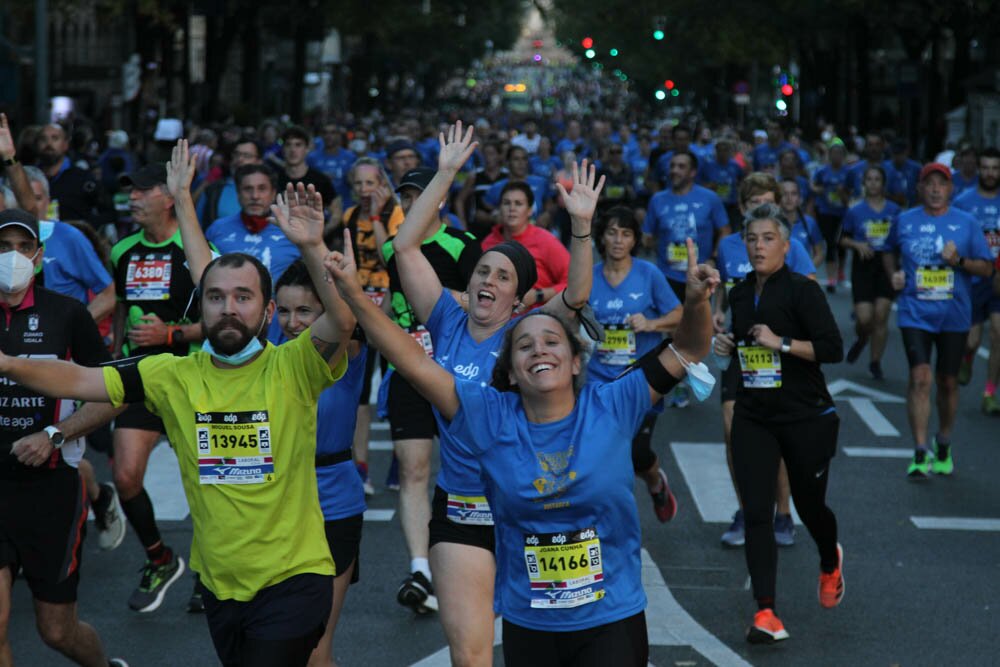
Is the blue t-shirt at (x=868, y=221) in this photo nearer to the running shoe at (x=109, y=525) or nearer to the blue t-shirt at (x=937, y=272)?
the blue t-shirt at (x=937, y=272)

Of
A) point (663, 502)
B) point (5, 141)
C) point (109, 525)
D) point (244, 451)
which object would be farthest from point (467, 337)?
point (663, 502)

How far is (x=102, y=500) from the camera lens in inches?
344

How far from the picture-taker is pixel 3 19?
1619 inches

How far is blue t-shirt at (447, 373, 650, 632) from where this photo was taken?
193 inches

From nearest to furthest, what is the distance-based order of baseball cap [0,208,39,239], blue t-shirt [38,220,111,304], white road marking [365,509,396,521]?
baseball cap [0,208,39,239] < blue t-shirt [38,220,111,304] < white road marking [365,509,396,521]

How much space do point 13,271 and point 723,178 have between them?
1570 centimetres

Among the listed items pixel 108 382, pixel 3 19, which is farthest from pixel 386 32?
pixel 108 382

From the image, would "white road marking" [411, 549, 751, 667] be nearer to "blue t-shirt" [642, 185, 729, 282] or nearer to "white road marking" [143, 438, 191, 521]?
"white road marking" [143, 438, 191, 521]

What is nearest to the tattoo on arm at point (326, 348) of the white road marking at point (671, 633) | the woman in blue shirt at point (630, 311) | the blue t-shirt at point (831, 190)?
the white road marking at point (671, 633)

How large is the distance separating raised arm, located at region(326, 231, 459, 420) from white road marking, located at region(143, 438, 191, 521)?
472cm

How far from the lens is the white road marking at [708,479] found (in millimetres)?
10156

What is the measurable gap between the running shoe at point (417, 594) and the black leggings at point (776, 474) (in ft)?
4.71

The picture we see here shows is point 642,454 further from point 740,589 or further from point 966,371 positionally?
point 966,371

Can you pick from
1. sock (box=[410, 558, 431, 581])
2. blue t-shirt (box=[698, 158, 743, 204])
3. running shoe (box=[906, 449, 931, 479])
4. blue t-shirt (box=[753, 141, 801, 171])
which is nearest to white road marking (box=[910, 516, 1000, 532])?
running shoe (box=[906, 449, 931, 479])
